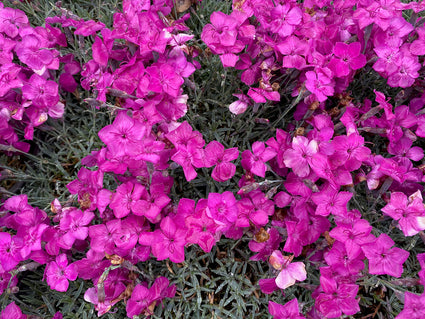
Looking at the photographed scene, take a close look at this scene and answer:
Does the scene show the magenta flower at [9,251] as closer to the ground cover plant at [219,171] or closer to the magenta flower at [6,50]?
the ground cover plant at [219,171]

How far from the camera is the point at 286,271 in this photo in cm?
132

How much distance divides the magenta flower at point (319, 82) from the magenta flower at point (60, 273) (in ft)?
3.91

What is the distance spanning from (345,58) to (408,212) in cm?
69

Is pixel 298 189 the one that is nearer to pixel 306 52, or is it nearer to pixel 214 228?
pixel 214 228

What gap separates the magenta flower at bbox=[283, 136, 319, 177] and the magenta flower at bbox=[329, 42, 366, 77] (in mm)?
374

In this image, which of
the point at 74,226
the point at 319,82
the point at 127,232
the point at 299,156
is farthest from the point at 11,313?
the point at 319,82

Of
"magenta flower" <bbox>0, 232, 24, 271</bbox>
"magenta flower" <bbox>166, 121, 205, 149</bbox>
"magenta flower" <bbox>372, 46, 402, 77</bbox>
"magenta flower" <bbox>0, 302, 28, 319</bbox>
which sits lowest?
"magenta flower" <bbox>0, 302, 28, 319</bbox>

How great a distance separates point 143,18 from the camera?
1507 mm

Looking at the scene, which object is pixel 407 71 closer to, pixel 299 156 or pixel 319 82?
pixel 319 82

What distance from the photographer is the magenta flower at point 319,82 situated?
1462 mm

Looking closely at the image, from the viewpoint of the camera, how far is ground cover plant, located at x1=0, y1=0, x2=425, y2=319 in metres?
1.34

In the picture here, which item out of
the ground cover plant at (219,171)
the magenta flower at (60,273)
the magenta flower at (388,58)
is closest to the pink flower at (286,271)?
the ground cover plant at (219,171)

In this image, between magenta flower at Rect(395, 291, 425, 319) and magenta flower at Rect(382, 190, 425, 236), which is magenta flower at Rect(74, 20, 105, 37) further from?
magenta flower at Rect(395, 291, 425, 319)

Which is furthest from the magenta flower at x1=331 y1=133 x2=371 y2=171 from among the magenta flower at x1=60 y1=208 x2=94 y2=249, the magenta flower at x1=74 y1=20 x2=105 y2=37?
the magenta flower at x1=74 y1=20 x2=105 y2=37
